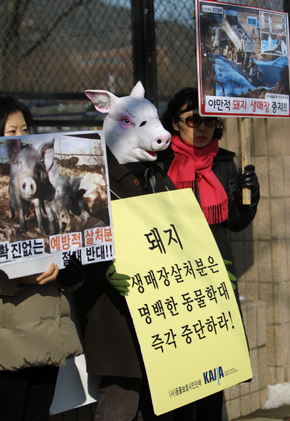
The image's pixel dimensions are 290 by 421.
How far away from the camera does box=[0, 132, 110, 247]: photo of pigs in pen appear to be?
2088 millimetres

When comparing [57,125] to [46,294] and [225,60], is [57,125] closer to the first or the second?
[225,60]

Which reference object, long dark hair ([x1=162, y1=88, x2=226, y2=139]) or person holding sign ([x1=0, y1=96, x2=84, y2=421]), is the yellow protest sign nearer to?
person holding sign ([x1=0, y1=96, x2=84, y2=421])

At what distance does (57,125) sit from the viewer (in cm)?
Result: 363

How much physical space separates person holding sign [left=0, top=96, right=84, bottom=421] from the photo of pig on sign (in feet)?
0.37

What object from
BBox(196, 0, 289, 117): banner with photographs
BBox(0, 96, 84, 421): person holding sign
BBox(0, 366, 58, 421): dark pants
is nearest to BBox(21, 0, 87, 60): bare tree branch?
BBox(196, 0, 289, 117): banner with photographs

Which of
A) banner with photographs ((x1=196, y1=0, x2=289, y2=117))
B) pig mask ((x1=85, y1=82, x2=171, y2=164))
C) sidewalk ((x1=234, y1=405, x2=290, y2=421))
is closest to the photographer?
pig mask ((x1=85, y1=82, x2=171, y2=164))

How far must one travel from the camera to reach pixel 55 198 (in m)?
2.20

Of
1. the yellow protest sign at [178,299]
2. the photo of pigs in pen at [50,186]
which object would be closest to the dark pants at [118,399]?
the yellow protest sign at [178,299]

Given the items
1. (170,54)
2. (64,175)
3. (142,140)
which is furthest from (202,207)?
(170,54)

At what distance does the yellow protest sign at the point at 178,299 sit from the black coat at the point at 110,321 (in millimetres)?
138

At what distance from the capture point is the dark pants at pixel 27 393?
220 cm

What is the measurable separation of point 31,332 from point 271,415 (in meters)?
2.32

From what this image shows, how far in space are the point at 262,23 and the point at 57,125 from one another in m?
1.52

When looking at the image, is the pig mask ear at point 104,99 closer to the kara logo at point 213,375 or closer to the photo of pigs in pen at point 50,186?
the photo of pigs in pen at point 50,186
